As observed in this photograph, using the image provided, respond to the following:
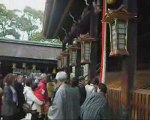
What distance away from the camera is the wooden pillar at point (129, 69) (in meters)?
6.64

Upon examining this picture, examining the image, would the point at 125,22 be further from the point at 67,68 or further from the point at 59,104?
the point at 67,68

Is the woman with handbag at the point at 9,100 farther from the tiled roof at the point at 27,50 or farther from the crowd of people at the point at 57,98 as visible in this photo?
the tiled roof at the point at 27,50

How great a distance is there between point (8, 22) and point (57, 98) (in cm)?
5657

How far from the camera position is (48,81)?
1207cm

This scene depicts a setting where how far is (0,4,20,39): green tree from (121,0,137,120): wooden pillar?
52.6 metres

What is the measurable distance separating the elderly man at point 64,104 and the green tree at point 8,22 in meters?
52.5

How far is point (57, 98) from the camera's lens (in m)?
6.74

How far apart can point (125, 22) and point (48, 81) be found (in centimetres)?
571

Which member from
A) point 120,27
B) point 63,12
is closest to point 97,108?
point 120,27

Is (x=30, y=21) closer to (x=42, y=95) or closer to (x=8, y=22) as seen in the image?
(x=8, y=22)

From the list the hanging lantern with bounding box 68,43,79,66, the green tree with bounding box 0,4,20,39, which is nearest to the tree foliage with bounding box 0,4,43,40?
the green tree with bounding box 0,4,20,39

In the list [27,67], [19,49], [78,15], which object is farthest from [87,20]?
[19,49]

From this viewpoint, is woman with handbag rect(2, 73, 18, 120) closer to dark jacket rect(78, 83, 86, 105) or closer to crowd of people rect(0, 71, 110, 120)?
crowd of people rect(0, 71, 110, 120)

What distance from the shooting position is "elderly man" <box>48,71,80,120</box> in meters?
6.68
